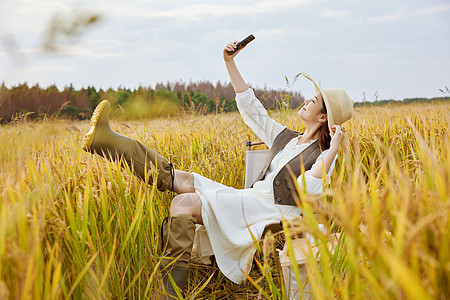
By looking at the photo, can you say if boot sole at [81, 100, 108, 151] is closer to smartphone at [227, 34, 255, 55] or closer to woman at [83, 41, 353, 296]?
woman at [83, 41, 353, 296]

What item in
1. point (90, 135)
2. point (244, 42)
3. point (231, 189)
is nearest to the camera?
point (90, 135)

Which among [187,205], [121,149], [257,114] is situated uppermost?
[257,114]

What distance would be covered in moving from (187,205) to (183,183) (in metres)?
0.27

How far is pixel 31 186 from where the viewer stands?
4.89 ft

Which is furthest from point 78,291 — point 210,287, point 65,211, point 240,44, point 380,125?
point 380,125

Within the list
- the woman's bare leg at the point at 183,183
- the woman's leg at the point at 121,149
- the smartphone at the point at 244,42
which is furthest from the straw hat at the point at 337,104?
the woman's leg at the point at 121,149

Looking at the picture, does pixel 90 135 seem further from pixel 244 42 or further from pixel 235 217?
pixel 244 42

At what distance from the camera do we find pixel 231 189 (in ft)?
7.75

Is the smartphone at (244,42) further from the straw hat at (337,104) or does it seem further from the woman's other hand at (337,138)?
the woman's other hand at (337,138)

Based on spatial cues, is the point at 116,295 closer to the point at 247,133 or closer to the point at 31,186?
the point at 31,186

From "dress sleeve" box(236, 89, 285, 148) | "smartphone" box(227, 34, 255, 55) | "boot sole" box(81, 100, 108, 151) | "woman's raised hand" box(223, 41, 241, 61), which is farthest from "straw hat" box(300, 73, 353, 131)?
"boot sole" box(81, 100, 108, 151)

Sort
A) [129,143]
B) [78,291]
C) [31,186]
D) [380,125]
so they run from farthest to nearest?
[380,125]
[129,143]
[31,186]
[78,291]

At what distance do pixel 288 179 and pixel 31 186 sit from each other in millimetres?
1370

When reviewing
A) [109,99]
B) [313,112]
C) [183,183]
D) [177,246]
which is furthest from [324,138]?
[109,99]
